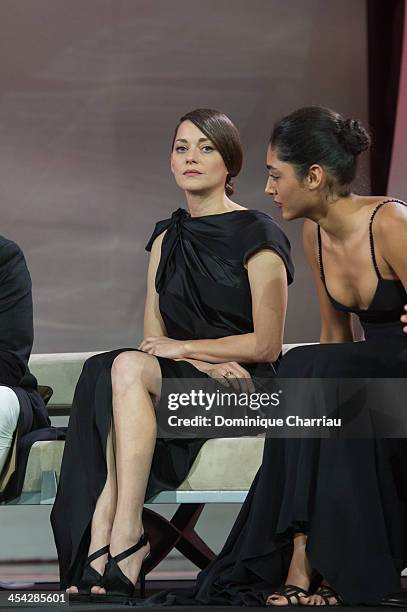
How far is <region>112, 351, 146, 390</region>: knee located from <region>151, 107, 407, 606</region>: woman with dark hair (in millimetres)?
365

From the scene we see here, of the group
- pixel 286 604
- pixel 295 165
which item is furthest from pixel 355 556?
pixel 295 165

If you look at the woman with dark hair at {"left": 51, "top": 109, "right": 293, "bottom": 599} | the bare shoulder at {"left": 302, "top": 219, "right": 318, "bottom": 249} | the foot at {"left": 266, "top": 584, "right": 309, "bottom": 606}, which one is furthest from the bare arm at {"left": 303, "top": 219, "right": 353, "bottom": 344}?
the foot at {"left": 266, "top": 584, "right": 309, "bottom": 606}

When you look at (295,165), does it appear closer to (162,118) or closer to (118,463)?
(118,463)

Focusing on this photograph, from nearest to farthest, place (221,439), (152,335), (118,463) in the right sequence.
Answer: (118,463), (221,439), (152,335)

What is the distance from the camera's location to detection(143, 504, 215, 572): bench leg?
338 centimetres

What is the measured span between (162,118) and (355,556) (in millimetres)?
3417

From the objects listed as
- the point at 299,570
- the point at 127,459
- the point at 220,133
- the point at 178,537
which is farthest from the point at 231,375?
the point at 178,537

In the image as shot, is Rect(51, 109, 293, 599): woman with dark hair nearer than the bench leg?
Yes

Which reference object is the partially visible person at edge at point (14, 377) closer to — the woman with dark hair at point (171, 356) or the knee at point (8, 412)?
the knee at point (8, 412)

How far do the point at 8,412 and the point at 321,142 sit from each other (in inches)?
44.5

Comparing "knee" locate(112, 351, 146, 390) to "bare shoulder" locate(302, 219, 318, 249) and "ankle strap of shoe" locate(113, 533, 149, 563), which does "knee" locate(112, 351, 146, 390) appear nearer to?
"ankle strap of shoe" locate(113, 533, 149, 563)

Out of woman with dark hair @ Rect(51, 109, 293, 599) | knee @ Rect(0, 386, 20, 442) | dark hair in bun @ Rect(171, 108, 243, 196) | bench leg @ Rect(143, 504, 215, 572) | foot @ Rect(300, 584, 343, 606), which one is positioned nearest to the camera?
foot @ Rect(300, 584, 343, 606)

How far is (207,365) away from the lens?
288cm

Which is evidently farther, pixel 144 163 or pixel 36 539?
pixel 144 163
